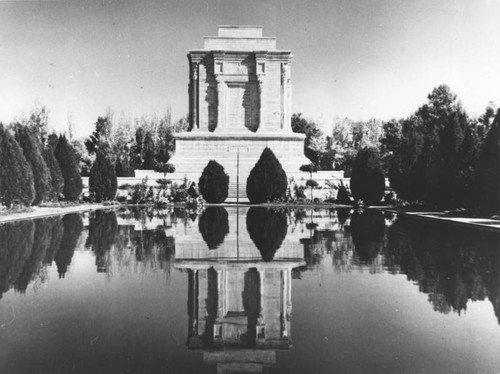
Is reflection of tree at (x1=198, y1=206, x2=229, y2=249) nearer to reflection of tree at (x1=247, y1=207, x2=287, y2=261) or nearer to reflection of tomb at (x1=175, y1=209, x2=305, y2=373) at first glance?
reflection of tree at (x1=247, y1=207, x2=287, y2=261)

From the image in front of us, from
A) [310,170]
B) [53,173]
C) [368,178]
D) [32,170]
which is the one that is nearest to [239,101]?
[310,170]

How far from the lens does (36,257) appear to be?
10648mm

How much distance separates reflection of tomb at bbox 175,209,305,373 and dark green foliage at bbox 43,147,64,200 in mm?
20853

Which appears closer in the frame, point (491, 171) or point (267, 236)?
point (267, 236)

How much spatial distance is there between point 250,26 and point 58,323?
40.3m

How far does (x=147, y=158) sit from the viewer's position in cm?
6109

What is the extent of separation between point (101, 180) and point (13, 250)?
2361 cm

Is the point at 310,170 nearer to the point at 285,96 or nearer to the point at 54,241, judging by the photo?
the point at 285,96

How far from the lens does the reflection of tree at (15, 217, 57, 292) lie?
8.09 metres

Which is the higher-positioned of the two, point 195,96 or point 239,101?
point 195,96

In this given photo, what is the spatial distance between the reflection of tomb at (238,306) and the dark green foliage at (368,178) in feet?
72.2

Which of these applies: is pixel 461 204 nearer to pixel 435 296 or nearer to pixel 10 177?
pixel 435 296

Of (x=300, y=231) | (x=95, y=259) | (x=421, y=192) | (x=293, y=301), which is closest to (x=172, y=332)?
(x=293, y=301)

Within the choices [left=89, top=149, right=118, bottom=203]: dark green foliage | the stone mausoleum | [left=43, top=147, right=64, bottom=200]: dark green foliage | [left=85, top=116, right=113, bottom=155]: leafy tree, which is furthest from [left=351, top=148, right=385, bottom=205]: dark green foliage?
[left=85, top=116, right=113, bottom=155]: leafy tree
